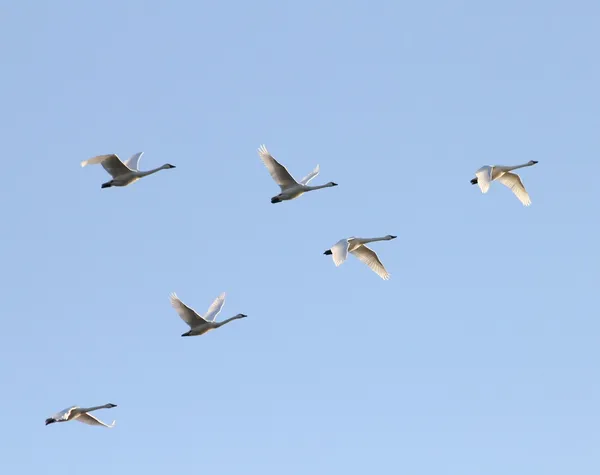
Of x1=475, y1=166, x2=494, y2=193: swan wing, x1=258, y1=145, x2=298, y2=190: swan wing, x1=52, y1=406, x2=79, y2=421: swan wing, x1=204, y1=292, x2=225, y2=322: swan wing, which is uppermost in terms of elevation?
x1=475, y1=166, x2=494, y2=193: swan wing

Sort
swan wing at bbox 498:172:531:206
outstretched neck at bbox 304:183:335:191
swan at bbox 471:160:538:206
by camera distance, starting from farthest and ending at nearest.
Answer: swan wing at bbox 498:172:531:206 → outstretched neck at bbox 304:183:335:191 → swan at bbox 471:160:538:206

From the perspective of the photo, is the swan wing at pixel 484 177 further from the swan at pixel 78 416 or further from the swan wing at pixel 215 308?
the swan at pixel 78 416

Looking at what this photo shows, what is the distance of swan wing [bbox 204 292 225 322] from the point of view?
49406mm

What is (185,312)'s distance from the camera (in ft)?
154

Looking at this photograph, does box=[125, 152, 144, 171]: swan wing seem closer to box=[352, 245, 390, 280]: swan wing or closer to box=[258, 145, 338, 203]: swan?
box=[258, 145, 338, 203]: swan

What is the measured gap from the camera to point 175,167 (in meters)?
51.6

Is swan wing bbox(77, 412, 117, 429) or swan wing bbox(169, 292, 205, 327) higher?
swan wing bbox(169, 292, 205, 327)

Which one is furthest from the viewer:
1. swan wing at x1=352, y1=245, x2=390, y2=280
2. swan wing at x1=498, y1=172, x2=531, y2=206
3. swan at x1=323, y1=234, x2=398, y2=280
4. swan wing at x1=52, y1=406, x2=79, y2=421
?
swan wing at x1=498, y1=172, x2=531, y2=206

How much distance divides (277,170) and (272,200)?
1293mm

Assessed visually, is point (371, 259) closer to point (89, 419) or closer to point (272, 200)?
point (272, 200)

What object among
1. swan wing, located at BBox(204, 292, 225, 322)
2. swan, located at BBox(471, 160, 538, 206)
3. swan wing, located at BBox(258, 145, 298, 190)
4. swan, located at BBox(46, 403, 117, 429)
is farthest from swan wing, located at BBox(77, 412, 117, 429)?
swan, located at BBox(471, 160, 538, 206)

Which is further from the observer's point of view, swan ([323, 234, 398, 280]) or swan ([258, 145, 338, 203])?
swan ([323, 234, 398, 280])

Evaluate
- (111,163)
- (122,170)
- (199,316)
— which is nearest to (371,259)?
(199,316)

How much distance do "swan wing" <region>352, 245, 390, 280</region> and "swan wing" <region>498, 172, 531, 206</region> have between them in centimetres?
662
